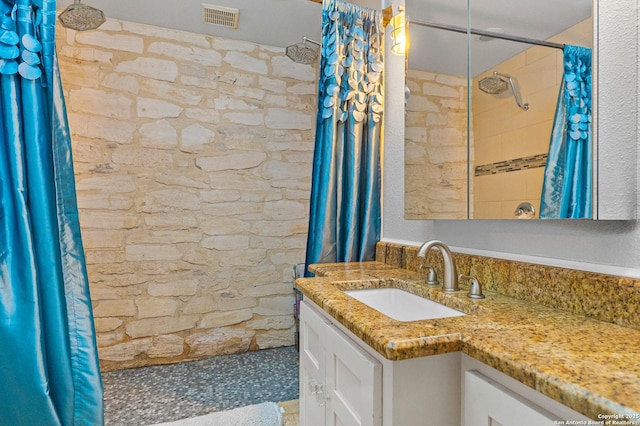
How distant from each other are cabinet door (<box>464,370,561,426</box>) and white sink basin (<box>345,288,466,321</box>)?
17.8 inches

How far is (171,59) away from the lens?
2.49 m

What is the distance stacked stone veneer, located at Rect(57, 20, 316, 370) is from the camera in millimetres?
2354

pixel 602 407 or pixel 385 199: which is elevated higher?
pixel 385 199

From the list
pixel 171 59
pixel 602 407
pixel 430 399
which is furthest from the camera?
pixel 171 59

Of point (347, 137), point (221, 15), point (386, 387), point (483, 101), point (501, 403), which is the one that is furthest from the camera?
point (221, 15)

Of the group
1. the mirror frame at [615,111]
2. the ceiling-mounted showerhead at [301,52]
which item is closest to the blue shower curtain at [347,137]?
the ceiling-mounted showerhead at [301,52]

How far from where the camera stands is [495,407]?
64 centimetres

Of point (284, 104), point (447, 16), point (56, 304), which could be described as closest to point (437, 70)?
point (447, 16)

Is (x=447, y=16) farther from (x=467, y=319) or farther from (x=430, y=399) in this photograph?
(x=430, y=399)

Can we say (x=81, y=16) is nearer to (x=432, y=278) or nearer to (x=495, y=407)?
(x=432, y=278)

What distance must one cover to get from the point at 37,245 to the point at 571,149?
5.74 feet

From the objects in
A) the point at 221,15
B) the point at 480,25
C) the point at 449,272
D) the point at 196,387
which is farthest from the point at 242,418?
the point at 221,15

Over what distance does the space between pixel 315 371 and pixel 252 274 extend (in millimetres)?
1625

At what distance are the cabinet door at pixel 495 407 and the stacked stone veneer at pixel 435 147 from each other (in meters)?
0.72
